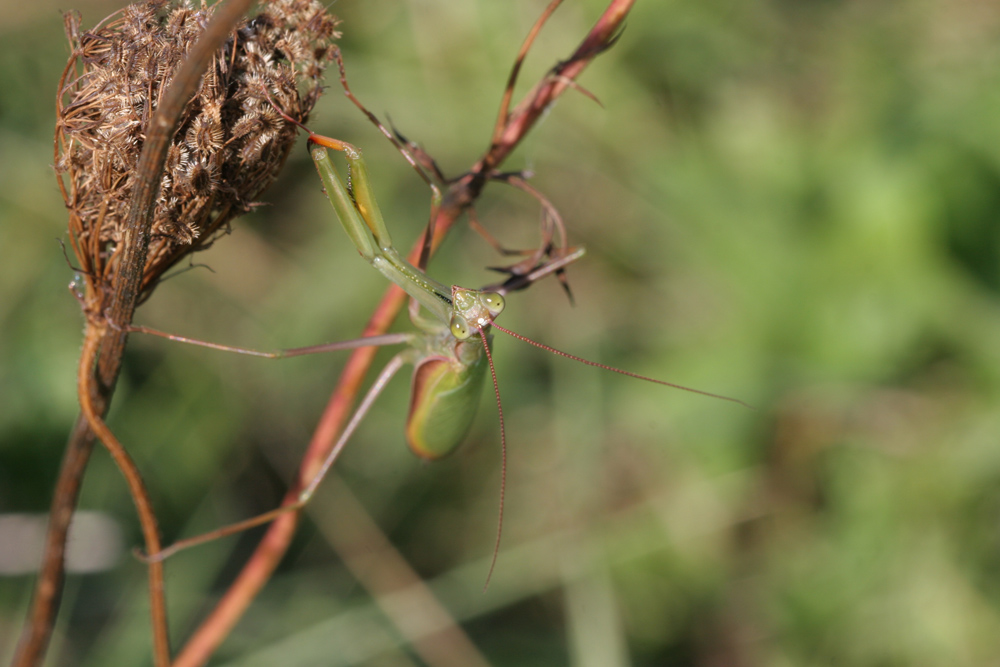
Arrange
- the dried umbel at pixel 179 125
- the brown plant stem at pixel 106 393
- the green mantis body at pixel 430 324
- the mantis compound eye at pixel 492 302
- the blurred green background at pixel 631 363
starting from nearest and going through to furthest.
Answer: the brown plant stem at pixel 106 393 < the dried umbel at pixel 179 125 < the green mantis body at pixel 430 324 < the mantis compound eye at pixel 492 302 < the blurred green background at pixel 631 363

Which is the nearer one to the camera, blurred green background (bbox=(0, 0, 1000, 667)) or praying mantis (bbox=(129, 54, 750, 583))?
praying mantis (bbox=(129, 54, 750, 583))

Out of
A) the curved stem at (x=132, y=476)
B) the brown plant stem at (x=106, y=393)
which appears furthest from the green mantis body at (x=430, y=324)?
the curved stem at (x=132, y=476)

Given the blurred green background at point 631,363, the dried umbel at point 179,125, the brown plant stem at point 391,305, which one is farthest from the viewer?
the blurred green background at point 631,363

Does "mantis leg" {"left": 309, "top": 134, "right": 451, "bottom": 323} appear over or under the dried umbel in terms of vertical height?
under

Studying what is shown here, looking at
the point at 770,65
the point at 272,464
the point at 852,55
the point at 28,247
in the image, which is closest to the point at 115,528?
the point at 272,464

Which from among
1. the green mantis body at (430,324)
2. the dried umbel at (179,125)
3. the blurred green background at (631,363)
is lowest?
the blurred green background at (631,363)

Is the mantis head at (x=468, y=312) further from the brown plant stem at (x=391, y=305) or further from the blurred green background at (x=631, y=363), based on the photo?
the blurred green background at (x=631, y=363)

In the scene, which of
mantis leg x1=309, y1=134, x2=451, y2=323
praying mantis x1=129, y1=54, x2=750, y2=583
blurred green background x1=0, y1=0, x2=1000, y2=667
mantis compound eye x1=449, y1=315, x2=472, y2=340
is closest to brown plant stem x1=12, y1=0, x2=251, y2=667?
praying mantis x1=129, y1=54, x2=750, y2=583

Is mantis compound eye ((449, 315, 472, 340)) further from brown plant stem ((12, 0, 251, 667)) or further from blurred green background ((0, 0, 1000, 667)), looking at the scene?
blurred green background ((0, 0, 1000, 667))
